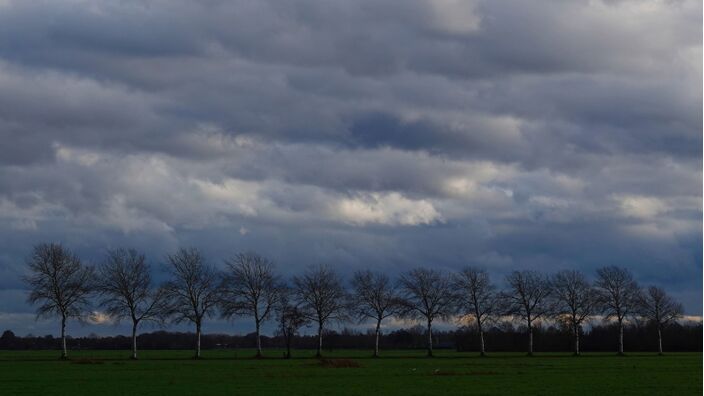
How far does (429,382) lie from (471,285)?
252ft

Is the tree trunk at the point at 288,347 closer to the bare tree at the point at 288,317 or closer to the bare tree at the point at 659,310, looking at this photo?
the bare tree at the point at 288,317

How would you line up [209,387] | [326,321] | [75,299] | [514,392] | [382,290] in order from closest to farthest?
1. [514,392]
2. [209,387]
3. [75,299]
4. [326,321]
5. [382,290]

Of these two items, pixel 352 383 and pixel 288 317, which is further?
pixel 288 317

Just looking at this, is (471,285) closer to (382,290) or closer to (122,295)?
(382,290)

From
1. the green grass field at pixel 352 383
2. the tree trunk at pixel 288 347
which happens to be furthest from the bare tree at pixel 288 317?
the green grass field at pixel 352 383

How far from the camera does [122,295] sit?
10950 cm

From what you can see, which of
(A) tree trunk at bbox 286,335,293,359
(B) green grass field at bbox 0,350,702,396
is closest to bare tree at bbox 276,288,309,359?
(A) tree trunk at bbox 286,335,293,359

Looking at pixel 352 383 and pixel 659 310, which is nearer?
pixel 352 383

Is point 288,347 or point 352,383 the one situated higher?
point 288,347

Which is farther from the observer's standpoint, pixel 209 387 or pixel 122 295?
pixel 122 295

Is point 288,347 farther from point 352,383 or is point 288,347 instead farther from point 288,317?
point 352,383

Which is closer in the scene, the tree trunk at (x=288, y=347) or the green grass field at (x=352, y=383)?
the green grass field at (x=352, y=383)

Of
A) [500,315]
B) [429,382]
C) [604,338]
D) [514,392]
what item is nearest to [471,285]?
[500,315]

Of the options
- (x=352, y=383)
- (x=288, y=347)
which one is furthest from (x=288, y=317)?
(x=352, y=383)
